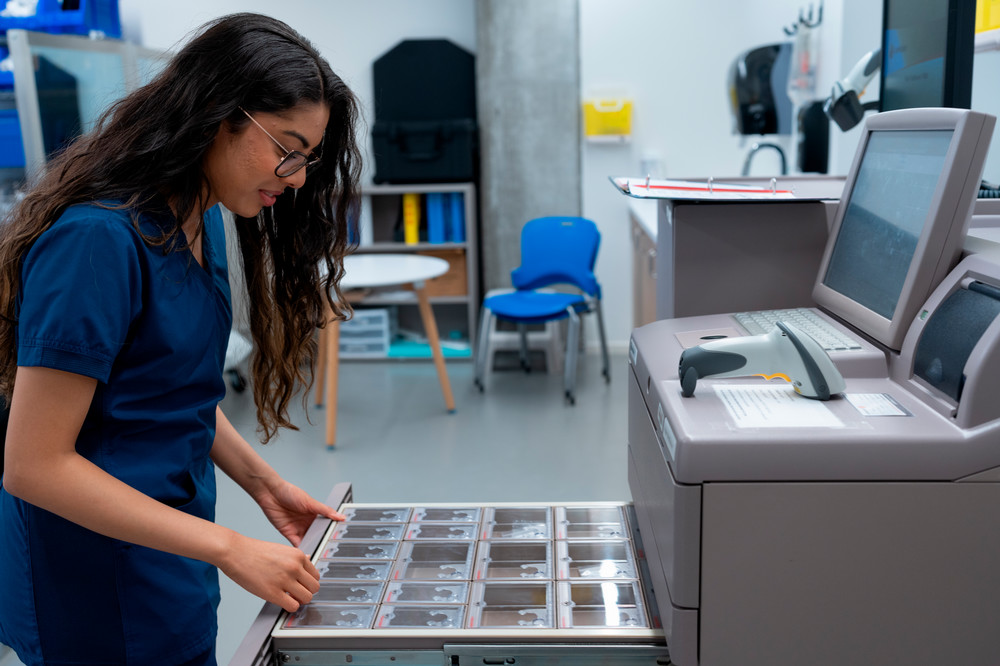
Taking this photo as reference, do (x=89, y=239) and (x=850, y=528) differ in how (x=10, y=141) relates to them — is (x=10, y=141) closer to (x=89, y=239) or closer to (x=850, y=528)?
(x=89, y=239)

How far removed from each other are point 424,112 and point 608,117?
3.73 feet

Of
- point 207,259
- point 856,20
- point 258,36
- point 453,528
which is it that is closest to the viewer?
point 258,36

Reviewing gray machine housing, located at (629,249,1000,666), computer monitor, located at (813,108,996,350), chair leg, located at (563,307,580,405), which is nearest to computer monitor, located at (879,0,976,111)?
computer monitor, located at (813,108,996,350)

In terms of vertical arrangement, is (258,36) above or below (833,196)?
above

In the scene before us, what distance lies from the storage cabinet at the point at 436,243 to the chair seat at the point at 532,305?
667 millimetres

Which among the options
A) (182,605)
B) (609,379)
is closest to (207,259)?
(182,605)

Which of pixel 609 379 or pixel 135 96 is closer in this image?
pixel 135 96

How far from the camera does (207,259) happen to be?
1.13 meters

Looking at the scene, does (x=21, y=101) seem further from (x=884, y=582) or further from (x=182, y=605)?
(x=884, y=582)

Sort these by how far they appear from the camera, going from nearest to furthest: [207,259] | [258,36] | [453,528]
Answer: [258,36] → [207,259] → [453,528]

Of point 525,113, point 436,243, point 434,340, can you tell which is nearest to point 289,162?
point 434,340

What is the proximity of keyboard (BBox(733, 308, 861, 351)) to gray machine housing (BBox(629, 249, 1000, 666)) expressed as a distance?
0.16m

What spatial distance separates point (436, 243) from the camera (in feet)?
16.4

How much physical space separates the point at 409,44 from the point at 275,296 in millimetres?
4116
